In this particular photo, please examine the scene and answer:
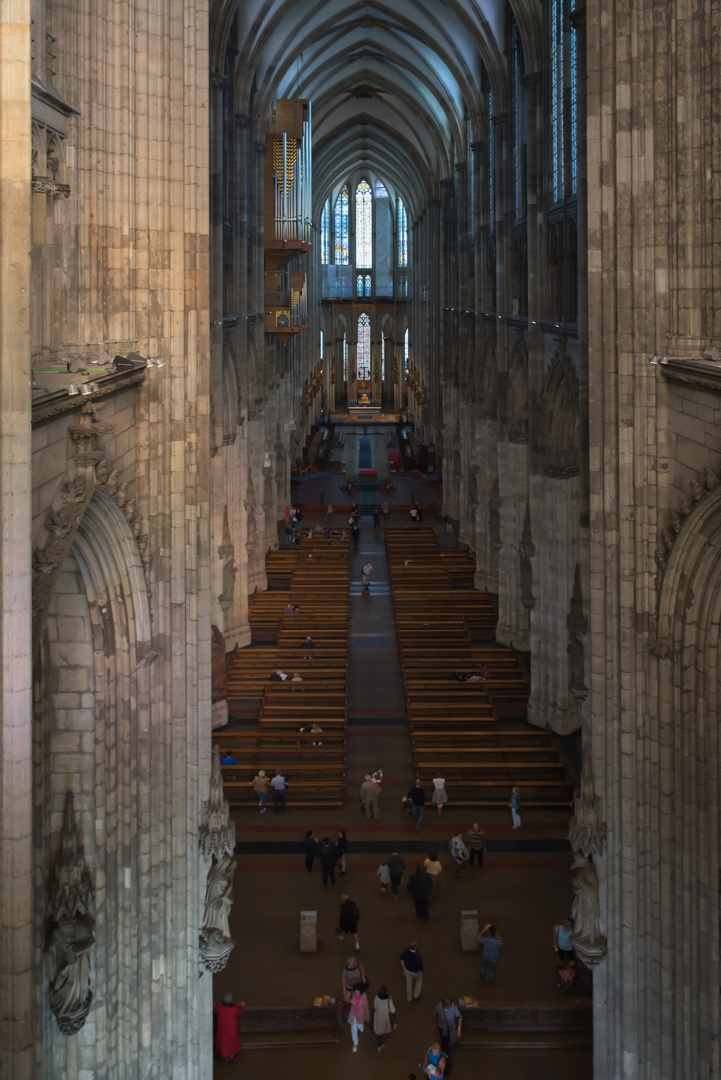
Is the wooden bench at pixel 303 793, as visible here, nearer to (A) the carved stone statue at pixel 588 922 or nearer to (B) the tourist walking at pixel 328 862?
(B) the tourist walking at pixel 328 862

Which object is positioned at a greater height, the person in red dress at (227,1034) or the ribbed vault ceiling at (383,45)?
the ribbed vault ceiling at (383,45)

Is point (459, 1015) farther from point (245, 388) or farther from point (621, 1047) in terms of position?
point (245, 388)

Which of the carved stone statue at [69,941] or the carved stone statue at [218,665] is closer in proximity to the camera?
the carved stone statue at [69,941]

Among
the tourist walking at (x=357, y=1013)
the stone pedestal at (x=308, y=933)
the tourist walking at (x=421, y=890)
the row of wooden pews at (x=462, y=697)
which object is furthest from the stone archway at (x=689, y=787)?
the row of wooden pews at (x=462, y=697)

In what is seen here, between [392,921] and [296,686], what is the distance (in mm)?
10203

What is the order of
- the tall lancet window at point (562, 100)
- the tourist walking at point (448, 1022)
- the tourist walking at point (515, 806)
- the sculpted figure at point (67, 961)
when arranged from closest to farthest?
the sculpted figure at point (67, 961) → the tourist walking at point (448, 1022) → the tourist walking at point (515, 806) → the tall lancet window at point (562, 100)

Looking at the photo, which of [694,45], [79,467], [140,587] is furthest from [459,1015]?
[694,45]

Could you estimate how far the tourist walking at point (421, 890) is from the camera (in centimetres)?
1942

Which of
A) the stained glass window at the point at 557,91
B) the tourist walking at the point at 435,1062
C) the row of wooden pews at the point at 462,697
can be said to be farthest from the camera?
the stained glass window at the point at 557,91

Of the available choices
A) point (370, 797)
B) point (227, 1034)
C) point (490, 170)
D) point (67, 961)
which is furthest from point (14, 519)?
point (490, 170)

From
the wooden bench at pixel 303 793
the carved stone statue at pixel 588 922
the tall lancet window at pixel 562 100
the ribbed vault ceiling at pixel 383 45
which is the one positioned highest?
the ribbed vault ceiling at pixel 383 45

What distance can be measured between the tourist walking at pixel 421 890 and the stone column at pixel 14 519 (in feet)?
40.8

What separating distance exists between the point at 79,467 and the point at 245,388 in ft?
70.0

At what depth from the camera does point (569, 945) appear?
695 inches
